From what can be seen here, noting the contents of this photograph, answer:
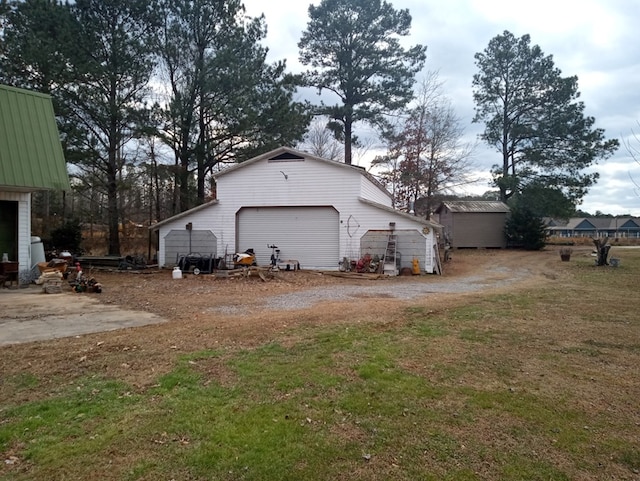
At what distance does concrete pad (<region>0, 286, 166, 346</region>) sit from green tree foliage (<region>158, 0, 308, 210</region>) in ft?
37.7

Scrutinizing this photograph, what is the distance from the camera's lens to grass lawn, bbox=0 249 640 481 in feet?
9.02

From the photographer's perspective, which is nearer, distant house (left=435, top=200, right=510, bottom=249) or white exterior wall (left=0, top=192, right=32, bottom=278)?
white exterior wall (left=0, top=192, right=32, bottom=278)

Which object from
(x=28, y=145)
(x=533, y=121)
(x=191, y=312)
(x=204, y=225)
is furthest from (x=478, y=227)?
(x=28, y=145)

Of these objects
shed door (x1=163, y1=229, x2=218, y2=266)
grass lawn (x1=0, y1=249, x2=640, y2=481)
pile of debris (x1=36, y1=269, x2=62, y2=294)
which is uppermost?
shed door (x1=163, y1=229, x2=218, y2=266)

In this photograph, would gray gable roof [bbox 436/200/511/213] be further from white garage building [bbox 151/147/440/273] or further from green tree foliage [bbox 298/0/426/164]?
white garage building [bbox 151/147/440/273]

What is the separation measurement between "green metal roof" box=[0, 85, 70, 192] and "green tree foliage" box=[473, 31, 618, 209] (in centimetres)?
2799

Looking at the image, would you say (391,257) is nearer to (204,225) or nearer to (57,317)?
(204,225)

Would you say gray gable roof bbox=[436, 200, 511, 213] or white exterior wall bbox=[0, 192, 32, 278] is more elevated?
gray gable roof bbox=[436, 200, 511, 213]

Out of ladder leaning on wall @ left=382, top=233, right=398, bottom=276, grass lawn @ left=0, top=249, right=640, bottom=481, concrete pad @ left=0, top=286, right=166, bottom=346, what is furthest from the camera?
ladder leaning on wall @ left=382, top=233, right=398, bottom=276

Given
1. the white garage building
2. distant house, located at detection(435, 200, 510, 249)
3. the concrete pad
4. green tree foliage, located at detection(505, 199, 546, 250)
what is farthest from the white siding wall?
green tree foliage, located at detection(505, 199, 546, 250)

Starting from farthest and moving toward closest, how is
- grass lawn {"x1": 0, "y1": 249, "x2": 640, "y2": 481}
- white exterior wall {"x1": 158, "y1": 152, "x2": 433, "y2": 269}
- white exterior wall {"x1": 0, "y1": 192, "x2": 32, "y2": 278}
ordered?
white exterior wall {"x1": 158, "y1": 152, "x2": 433, "y2": 269} < white exterior wall {"x1": 0, "y1": 192, "x2": 32, "y2": 278} < grass lawn {"x1": 0, "y1": 249, "x2": 640, "y2": 481}

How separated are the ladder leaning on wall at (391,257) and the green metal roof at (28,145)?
11.0 meters

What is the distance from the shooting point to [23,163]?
450 inches

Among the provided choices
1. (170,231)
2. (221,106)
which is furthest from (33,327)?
(221,106)
